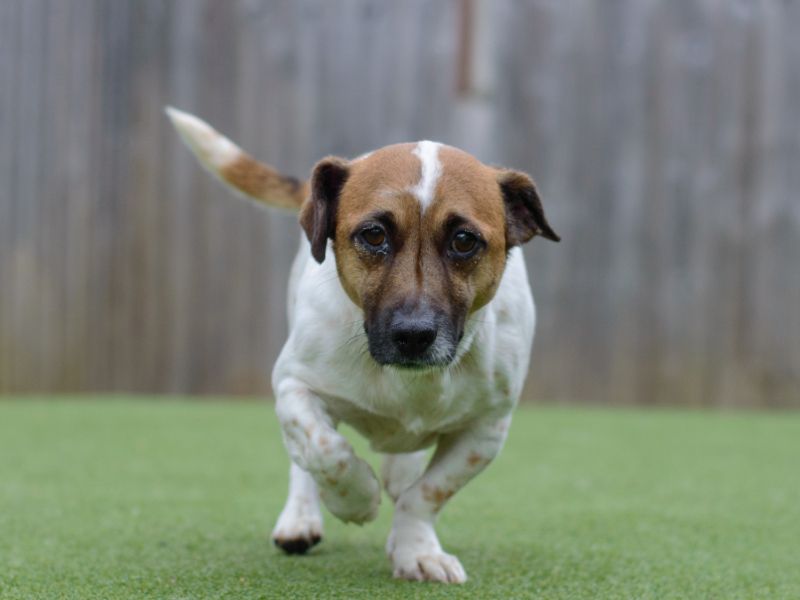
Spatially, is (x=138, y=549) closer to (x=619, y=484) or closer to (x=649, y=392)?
(x=619, y=484)

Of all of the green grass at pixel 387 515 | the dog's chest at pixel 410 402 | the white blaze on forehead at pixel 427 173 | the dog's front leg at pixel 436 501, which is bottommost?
the green grass at pixel 387 515

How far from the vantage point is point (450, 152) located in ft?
12.2

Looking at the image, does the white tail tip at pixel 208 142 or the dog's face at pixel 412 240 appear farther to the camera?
the white tail tip at pixel 208 142

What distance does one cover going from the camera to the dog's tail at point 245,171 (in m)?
5.00

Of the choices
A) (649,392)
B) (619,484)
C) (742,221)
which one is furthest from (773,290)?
(619,484)

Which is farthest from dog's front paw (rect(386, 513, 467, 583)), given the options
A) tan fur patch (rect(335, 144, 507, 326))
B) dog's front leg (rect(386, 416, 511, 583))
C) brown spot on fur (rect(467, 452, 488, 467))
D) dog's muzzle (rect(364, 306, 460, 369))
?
tan fur patch (rect(335, 144, 507, 326))

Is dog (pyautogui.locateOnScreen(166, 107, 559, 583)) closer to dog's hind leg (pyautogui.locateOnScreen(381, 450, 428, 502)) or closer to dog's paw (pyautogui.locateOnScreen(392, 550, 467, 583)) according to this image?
dog's paw (pyautogui.locateOnScreen(392, 550, 467, 583))

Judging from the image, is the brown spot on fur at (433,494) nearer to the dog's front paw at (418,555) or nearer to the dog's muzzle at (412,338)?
the dog's front paw at (418,555)

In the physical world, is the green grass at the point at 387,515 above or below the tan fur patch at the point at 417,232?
below

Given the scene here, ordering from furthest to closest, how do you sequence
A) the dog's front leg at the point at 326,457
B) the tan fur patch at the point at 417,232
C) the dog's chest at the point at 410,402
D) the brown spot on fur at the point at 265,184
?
the brown spot on fur at the point at 265,184
the dog's chest at the point at 410,402
the dog's front leg at the point at 326,457
the tan fur patch at the point at 417,232

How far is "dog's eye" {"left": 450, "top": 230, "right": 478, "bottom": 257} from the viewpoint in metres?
3.48

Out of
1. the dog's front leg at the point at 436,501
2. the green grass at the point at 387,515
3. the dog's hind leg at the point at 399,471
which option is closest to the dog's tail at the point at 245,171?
the dog's hind leg at the point at 399,471

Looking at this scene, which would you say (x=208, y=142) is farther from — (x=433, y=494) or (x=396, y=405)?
(x=433, y=494)

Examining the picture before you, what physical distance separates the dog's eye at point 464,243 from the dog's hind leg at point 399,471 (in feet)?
4.00
